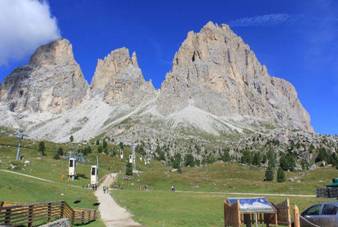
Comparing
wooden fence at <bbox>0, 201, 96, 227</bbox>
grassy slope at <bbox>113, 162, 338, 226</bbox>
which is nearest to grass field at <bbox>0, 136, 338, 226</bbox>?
grassy slope at <bbox>113, 162, 338, 226</bbox>

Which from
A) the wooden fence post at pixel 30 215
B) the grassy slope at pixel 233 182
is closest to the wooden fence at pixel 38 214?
the wooden fence post at pixel 30 215

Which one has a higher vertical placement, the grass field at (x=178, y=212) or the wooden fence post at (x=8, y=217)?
the wooden fence post at (x=8, y=217)

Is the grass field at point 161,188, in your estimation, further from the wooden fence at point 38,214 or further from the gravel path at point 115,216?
the wooden fence at point 38,214

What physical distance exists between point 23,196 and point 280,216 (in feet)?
139

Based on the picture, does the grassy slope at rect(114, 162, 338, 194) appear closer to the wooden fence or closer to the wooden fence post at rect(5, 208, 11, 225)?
the wooden fence

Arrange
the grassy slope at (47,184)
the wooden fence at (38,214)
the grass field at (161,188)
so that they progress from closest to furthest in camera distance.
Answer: the wooden fence at (38,214) < the grass field at (161,188) < the grassy slope at (47,184)

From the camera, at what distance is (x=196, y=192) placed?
8731cm

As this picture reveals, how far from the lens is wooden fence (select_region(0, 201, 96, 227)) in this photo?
25511 mm

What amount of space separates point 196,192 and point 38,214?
5994 centimetres

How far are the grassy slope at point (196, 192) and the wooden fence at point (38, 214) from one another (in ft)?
17.7

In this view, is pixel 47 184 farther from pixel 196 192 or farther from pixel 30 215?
pixel 30 215

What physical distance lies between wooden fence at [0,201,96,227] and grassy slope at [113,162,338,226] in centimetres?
540

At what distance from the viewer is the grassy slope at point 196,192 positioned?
142 ft

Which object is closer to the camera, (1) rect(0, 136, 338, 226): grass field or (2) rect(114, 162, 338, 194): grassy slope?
(1) rect(0, 136, 338, 226): grass field
